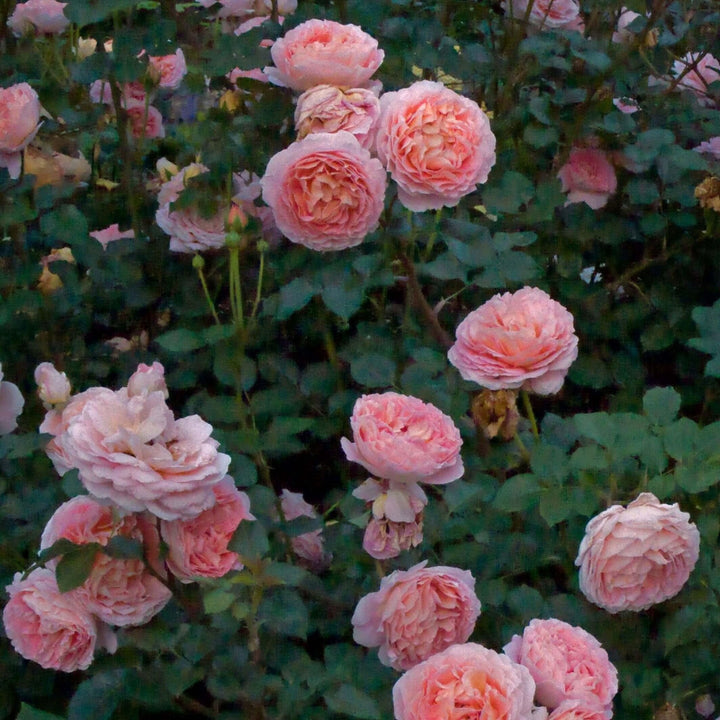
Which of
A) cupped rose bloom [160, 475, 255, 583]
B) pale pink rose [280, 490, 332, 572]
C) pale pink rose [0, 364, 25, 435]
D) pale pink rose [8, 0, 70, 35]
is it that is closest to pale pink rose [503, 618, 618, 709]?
cupped rose bloom [160, 475, 255, 583]

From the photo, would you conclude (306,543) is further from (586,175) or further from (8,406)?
(586,175)

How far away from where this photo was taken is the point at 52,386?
134cm

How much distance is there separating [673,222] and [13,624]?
4.63 ft

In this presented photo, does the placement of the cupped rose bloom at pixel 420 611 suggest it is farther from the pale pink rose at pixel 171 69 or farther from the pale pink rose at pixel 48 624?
the pale pink rose at pixel 171 69

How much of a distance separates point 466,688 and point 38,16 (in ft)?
4.77

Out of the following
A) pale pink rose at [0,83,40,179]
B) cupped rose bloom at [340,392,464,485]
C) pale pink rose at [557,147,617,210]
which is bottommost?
pale pink rose at [557,147,617,210]

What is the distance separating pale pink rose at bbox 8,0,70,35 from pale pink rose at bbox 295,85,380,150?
740 mm

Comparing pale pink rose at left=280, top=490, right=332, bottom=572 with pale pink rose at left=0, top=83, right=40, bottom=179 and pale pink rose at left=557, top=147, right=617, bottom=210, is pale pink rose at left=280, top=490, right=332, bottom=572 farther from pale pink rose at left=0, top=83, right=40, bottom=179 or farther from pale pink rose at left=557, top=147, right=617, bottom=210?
pale pink rose at left=557, top=147, right=617, bottom=210

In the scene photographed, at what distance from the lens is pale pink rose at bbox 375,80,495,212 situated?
54.0 inches

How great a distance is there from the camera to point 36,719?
1.24 m

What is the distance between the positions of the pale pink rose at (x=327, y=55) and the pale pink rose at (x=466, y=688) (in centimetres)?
74

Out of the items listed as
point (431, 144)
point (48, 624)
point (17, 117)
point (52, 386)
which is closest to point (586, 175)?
point (431, 144)

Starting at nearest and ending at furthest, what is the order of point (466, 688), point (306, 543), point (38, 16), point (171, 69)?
point (466, 688) < point (306, 543) < point (38, 16) < point (171, 69)

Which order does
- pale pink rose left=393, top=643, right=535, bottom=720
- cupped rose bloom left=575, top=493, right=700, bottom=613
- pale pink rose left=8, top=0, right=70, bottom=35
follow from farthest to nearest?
1. pale pink rose left=8, top=0, right=70, bottom=35
2. cupped rose bloom left=575, top=493, right=700, bottom=613
3. pale pink rose left=393, top=643, right=535, bottom=720
